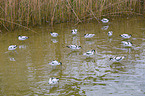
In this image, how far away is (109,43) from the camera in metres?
9.11

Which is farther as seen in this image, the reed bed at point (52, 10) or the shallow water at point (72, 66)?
the reed bed at point (52, 10)

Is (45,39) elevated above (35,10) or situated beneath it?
situated beneath

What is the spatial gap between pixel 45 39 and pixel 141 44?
11.6 feet

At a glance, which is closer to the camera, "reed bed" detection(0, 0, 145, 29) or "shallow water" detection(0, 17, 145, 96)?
"shallow water" detection(0, 17, 145, 96)

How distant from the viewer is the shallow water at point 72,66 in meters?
5.54

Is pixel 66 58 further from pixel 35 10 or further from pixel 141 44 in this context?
pixel 35 10

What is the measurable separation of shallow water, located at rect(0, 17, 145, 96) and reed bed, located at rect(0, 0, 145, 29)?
28.5 inches

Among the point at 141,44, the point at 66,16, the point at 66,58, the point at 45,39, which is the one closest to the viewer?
the point at 66,58

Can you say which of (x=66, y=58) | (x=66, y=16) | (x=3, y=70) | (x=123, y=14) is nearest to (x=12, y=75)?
(x=3, y=70)

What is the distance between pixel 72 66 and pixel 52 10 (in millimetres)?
5623

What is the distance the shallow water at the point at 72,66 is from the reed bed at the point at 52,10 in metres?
0.72

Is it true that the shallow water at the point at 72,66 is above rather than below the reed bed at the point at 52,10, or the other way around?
below

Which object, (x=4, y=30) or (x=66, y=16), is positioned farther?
(x=66, y=16)

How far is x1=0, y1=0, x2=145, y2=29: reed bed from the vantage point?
10.8m
